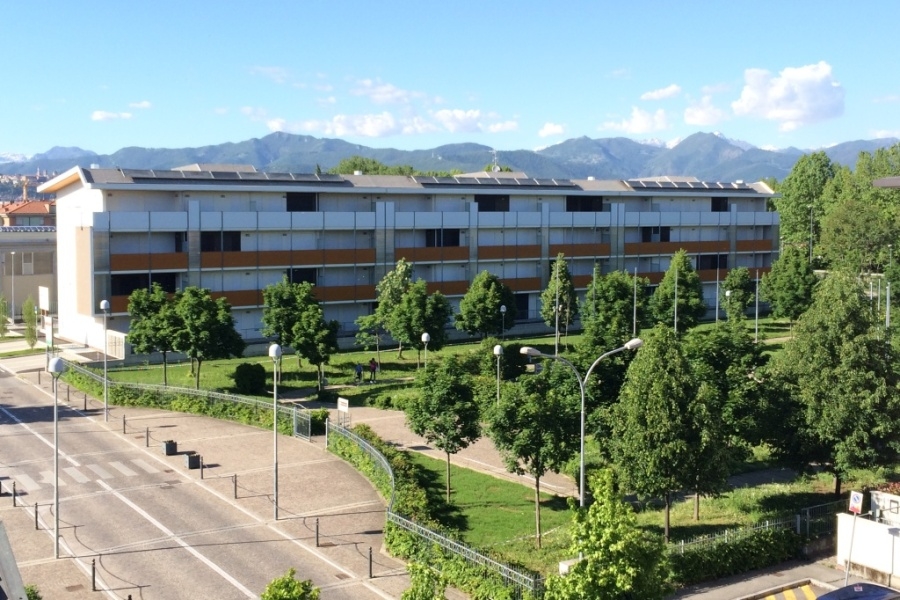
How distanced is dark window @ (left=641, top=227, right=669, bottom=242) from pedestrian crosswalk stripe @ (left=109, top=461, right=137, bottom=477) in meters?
59.1

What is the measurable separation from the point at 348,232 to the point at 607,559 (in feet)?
182

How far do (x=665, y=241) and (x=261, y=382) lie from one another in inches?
1893

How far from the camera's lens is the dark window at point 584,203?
275 feet

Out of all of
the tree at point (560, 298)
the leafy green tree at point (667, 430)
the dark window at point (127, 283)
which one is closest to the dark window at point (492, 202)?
the tree at point (560, 298)

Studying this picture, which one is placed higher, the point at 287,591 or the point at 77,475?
the point at 287,591

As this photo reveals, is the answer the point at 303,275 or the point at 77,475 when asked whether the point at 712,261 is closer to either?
the point at 303,275

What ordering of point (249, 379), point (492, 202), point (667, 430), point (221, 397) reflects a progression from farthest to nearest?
point (492, 202) → point (249, 379) → point (221, 397) → point (667, 430)

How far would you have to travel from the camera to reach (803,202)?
13525 centimetres

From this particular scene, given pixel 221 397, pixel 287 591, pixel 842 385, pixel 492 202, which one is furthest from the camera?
pixel 492 202

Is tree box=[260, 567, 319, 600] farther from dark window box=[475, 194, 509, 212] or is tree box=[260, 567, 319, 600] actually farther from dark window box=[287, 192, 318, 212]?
dark window box=[475, 194, 509, 212]

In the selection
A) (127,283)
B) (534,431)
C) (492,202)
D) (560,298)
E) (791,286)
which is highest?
(492,202)

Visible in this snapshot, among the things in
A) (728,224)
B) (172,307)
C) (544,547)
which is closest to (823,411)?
(544,547)

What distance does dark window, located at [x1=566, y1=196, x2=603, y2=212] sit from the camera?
83.7m

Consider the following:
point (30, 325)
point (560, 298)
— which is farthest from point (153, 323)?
point (560, 298)
